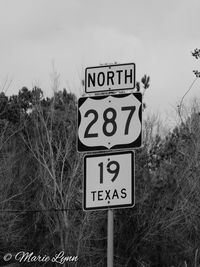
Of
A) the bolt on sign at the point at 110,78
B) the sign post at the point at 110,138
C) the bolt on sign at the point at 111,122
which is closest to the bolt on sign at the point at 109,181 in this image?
the sign post at the point at 110,138

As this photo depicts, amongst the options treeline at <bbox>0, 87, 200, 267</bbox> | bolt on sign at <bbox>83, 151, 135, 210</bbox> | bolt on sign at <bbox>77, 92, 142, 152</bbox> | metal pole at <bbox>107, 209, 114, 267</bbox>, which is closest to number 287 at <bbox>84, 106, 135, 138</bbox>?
bolt on sign at <bbox>77, 92, 142, 152</bbox>

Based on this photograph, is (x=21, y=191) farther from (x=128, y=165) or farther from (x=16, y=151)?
(x=128, y=165)

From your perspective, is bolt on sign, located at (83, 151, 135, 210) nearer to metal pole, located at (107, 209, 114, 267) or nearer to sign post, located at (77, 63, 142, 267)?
sign post, located at (77, 63, 142, 267)

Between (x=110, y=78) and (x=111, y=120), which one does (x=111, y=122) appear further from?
(x=110, y=78)

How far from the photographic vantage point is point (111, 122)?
5.97 metres

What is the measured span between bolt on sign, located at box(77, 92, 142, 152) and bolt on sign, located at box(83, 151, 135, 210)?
10cm

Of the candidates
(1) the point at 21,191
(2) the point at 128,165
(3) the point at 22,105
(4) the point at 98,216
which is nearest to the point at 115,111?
(2) the point at 128,165

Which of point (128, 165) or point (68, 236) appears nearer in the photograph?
point (128, 165)

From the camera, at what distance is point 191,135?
41.2 meters

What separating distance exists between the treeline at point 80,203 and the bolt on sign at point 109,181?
27.7m

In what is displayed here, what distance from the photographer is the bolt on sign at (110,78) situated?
613 cm

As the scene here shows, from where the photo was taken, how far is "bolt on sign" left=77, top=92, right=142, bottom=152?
5926 millimetres

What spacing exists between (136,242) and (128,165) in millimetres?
30248

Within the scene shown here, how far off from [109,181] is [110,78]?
0.86 meters
